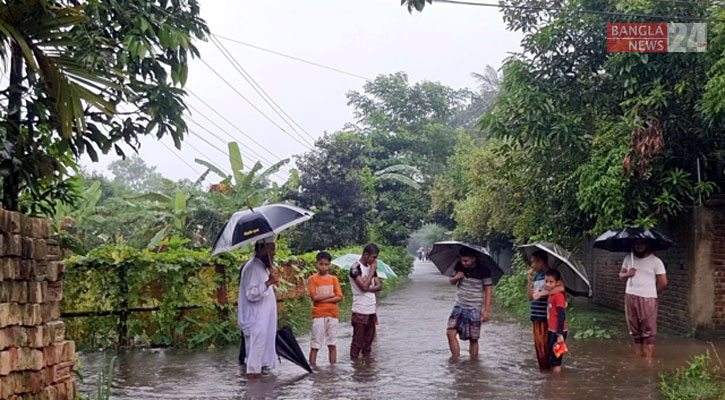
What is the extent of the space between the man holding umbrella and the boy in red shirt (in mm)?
1608

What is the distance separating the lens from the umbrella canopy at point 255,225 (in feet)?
27.9

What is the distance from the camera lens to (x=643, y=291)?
9.94 m

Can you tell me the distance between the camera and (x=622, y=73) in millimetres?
11484

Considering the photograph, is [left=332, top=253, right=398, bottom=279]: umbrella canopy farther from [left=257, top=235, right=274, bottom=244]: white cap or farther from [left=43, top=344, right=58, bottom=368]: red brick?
[left=43, top=344, right=58, bottom=368]: red brick

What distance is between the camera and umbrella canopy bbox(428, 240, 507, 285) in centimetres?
993

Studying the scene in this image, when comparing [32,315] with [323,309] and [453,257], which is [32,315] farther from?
[453,257]

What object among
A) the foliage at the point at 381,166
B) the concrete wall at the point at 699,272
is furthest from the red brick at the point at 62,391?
the foliage at the point at 381,166

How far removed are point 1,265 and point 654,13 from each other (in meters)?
9.79

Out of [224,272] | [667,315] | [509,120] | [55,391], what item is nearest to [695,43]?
[509,120]

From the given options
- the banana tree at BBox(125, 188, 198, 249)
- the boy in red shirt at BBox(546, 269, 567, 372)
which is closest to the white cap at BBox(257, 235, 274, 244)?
the boy in red shirt at BBox(546, 269, 567, 372)

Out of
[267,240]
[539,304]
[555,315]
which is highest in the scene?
[267,240]

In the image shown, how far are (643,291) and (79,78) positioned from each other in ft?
A: 24.6

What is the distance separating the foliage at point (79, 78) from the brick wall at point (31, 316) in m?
0.46

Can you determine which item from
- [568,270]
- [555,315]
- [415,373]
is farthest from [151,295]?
[568,270]
